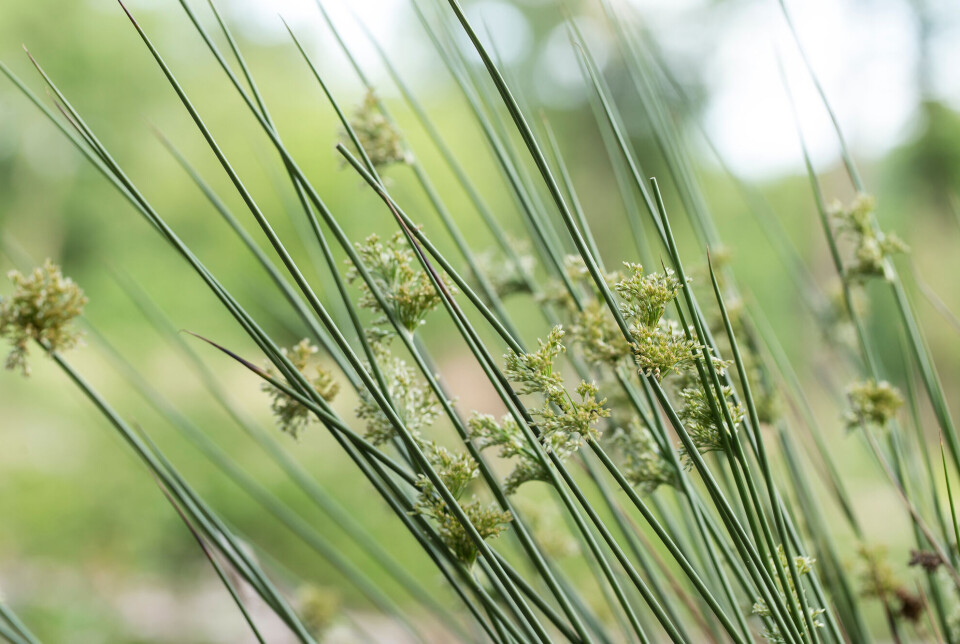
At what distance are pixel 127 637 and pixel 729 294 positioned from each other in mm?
1735

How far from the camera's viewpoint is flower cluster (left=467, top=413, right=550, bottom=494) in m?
0.27

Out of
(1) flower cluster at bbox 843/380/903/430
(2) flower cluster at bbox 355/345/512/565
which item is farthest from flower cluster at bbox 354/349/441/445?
(1) flower cluster at bbox 843/380/903/430

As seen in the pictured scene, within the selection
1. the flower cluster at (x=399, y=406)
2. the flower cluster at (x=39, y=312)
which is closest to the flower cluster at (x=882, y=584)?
the flower cluster at (x=399, y=406)

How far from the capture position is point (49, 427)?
223 cm

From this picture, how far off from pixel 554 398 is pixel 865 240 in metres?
0.27

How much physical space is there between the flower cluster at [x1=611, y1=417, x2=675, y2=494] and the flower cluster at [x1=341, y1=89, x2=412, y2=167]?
0.20 m

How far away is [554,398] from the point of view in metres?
0.24

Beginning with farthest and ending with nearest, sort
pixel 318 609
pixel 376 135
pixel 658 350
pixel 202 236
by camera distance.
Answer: pixel 202 236
pixel 318 609
pixel 376 135
pixel 658 350

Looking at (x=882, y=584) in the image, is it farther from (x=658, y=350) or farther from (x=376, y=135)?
(x=376, y=135)

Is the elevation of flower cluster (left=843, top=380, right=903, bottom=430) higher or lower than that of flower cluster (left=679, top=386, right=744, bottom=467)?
higher

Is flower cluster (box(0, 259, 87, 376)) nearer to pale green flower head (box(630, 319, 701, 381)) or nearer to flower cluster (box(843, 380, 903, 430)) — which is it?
pale green flower head (box(630, 319, 701, 381))

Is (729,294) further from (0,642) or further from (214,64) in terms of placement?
(214,64)

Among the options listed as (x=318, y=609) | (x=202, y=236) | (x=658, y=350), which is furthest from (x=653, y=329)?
(x=202, y=236)

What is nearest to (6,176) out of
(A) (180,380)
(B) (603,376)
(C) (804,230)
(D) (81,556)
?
(A) (180,380)
